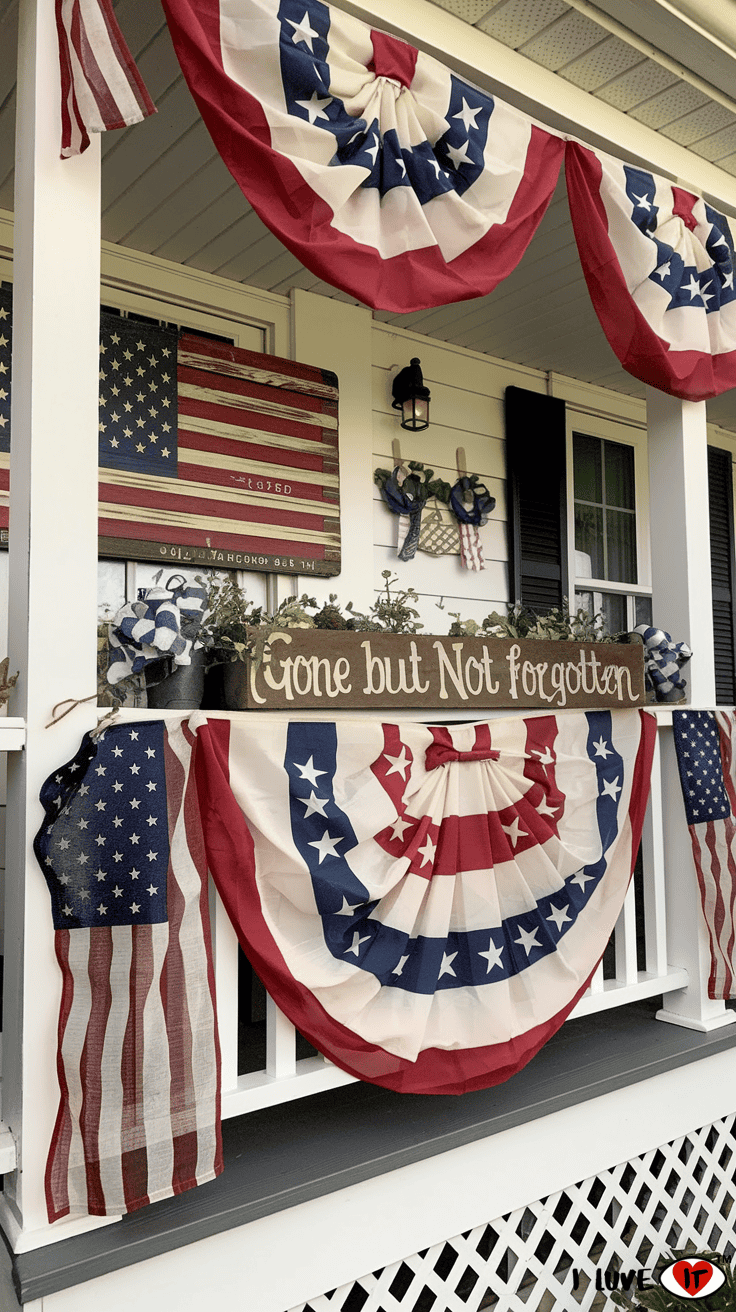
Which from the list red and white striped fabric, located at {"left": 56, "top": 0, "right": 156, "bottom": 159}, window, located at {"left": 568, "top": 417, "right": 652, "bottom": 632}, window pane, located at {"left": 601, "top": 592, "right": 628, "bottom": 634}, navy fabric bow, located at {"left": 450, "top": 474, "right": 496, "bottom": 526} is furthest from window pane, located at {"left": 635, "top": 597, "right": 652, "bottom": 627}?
red and white striped fabric, located at {"left": 56, "top": 0, "right": 156, "bottom": 159}

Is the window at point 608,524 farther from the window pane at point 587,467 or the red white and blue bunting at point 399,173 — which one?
the red white and blue bunting at point 399,173

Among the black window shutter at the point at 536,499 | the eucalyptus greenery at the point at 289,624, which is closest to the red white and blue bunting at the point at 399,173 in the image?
the eucalyptus greenery at the point at 289,624

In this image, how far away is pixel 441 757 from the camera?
6.78ft

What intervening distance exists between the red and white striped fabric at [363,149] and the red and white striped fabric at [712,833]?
1442mm

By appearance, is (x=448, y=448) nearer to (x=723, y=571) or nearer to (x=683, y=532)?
(x=683, y=532)

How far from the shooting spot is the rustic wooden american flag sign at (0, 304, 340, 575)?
3.04 meters

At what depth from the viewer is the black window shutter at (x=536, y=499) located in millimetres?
4121

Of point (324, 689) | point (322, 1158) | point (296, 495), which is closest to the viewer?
point (322, 1158)

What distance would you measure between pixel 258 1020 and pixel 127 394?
Result: 6.82 feet

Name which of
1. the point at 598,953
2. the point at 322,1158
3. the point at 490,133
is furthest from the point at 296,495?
the point at 322,1158

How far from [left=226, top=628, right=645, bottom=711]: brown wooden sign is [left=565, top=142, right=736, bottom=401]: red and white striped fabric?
0.87 m

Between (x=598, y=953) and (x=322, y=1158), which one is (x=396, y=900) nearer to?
(x=322, y=1158)

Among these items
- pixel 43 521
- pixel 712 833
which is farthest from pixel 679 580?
pixel 43 521

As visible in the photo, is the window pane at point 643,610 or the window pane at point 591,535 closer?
the window pane at point 591,535
